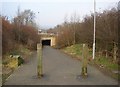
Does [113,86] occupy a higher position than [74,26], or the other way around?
[74,26]

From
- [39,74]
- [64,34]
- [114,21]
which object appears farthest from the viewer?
[64,34]

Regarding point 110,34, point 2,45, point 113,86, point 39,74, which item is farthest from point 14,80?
point 2,45

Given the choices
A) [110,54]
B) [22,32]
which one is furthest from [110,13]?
[22,32]

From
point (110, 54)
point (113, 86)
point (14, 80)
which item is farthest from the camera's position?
point (110, 54)

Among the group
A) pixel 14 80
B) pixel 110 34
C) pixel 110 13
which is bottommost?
pixel 14 80

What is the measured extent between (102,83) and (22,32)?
3956cm

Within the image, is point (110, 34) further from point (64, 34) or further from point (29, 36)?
point (64, 34)

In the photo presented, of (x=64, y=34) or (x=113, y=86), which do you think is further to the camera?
(x=64, y=34)

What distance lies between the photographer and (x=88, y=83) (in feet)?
42.0

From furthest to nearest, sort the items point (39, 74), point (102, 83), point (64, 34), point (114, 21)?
point (64, 34) → point (114, 21) → point (39, 74) → point (102, 83)

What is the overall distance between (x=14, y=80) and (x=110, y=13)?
10.3m

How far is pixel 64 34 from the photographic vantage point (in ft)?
208

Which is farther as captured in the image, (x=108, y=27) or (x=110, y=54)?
(x=110, y=54)

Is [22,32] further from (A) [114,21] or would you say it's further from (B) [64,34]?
(A) [114,21]
